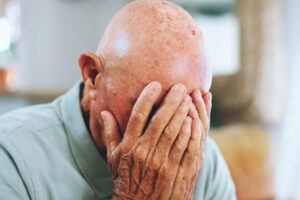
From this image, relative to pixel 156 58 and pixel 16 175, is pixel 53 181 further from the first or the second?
pixel 156 58

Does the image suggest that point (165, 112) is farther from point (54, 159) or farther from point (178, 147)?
point (54, 159)

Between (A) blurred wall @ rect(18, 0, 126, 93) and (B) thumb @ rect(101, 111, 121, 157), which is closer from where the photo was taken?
(B) thumb @ rect(101, 111, 121, 157)

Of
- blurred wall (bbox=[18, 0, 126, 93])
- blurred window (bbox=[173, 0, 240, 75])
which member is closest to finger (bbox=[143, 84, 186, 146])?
blurred window (bbox=[173, 0, 240, 75])

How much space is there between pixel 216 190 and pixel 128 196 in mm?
390

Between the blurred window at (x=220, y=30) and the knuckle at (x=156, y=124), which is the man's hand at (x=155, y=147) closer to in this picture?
the knuckle at (x=156, y=124)

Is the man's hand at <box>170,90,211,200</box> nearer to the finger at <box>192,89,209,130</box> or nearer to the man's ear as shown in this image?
the finger at <box>192,89,209,130</box>

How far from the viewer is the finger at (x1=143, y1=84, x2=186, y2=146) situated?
79cm

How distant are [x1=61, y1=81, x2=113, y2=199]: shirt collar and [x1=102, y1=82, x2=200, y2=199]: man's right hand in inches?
4.5

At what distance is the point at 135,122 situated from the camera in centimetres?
82

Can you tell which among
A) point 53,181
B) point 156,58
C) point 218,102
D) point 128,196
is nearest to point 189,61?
point 156,58

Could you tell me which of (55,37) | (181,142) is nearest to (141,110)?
(181,142)

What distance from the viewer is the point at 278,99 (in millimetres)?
2785

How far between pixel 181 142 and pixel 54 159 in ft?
1.18

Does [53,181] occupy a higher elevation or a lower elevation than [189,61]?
lower
